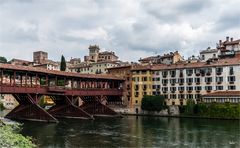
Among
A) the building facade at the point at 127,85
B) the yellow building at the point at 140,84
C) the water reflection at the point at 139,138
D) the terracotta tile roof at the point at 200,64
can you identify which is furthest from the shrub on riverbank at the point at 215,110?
the building facade at the point at 127,85

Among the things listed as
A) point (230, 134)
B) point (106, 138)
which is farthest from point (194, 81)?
point (106, 138)

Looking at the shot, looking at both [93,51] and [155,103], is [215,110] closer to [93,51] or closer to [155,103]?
[155,103]

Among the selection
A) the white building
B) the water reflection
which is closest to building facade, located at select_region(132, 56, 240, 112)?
the white building

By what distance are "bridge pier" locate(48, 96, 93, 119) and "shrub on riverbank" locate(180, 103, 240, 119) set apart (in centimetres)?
2005

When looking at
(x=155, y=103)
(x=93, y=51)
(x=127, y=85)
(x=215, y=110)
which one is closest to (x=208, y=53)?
(x=127, y=85)

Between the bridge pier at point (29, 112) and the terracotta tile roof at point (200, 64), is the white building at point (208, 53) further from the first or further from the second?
the bridge pier at point (29, 112)

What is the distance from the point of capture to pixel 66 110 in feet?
243

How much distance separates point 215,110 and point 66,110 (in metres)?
28.9

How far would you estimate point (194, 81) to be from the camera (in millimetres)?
76438

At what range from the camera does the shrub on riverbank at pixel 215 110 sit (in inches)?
2591

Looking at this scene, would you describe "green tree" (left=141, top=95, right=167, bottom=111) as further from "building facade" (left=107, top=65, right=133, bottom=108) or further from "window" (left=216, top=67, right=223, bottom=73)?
"window" (left=216, top=67, right=223, bottom=73)

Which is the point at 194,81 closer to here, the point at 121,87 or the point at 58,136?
the point at 121,87

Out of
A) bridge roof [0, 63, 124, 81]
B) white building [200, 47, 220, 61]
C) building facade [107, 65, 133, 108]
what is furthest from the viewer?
white building [200, 47, 220, 61]

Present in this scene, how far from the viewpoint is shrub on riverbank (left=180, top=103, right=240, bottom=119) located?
216ft
